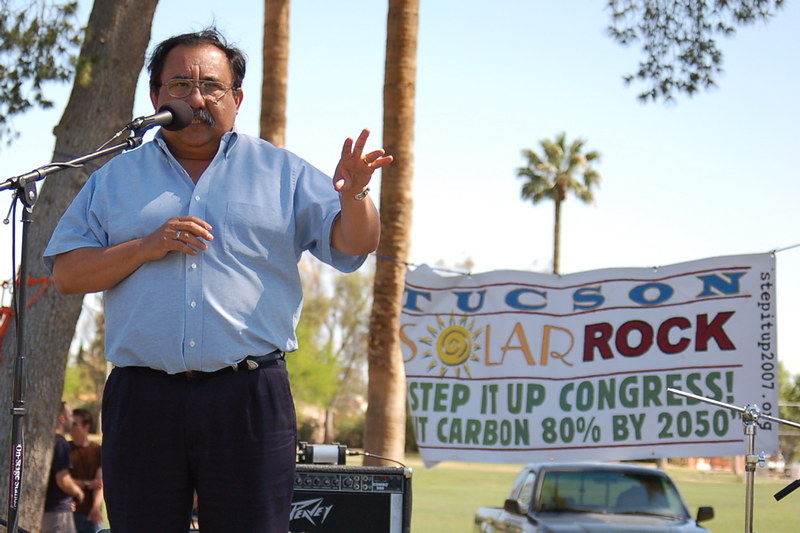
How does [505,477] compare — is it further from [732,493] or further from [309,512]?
[309,512]

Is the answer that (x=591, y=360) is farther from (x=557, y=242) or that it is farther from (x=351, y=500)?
(x=557, y=242)

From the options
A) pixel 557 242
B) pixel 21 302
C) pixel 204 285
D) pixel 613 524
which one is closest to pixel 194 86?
pixel 204 285

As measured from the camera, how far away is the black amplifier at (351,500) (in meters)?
5.40

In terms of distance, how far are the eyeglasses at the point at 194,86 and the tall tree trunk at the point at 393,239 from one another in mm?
8217

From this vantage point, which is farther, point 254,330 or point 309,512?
point 309,512

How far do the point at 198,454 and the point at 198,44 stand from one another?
1090mm

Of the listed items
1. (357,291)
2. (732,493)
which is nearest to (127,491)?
(732,493)

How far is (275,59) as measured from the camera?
14766mm

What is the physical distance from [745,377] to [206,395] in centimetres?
655

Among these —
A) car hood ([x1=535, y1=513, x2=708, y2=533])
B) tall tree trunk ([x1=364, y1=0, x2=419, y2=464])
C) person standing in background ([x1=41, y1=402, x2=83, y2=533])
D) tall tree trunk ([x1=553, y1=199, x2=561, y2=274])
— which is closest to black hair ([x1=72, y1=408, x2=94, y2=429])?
person standing in background ([x1=41, y1=402, x2=83, y2=533])

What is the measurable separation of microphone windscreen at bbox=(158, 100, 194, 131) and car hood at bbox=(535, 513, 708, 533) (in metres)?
Result: 7.19

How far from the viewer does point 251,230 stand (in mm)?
2729

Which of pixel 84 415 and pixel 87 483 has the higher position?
pixel 84 415

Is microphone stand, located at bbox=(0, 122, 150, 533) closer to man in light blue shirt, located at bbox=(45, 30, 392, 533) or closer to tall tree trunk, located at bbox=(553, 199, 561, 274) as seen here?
man in light blue shirt, located at bbox=(45, 30, 392, 533)
